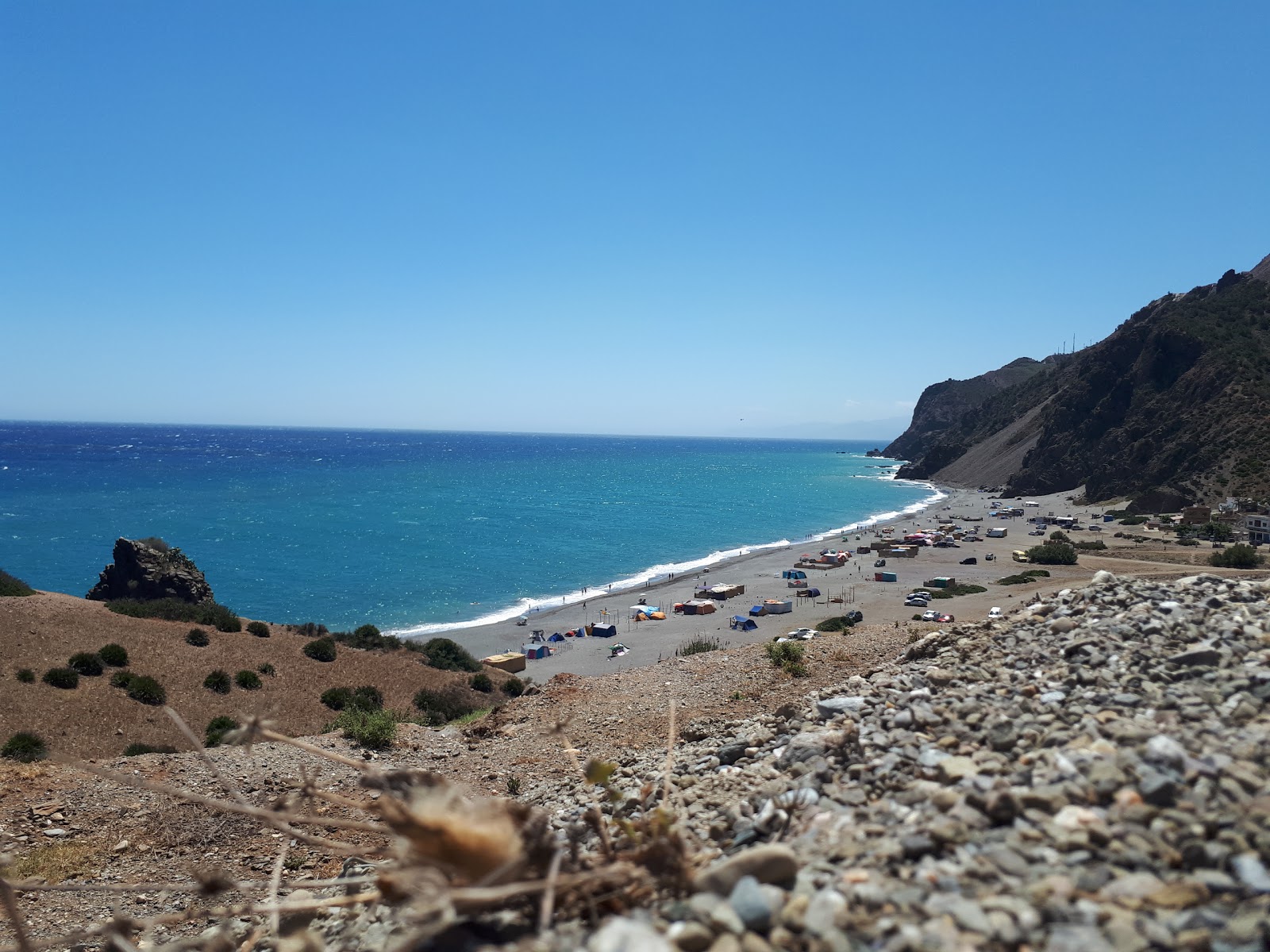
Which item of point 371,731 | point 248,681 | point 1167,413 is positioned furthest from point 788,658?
point 1167,413

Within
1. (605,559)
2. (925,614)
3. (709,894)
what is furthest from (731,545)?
(709,894)

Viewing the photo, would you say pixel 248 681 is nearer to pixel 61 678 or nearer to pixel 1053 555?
pixel 61 678

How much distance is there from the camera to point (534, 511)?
96.4 metres

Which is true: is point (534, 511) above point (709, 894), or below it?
below

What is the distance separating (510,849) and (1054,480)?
117m

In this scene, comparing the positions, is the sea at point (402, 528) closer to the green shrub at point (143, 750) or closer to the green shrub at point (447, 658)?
the green shrub at point (447, 658)

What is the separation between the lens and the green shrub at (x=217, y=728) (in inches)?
623

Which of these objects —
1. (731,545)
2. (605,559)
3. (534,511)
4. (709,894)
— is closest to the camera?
(709,894)

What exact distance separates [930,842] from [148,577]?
41.6 meters

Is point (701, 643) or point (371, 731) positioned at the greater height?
point (371, 731)

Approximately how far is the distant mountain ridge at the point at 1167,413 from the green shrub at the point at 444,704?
75.9 meters

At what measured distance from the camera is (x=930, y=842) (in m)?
3.41

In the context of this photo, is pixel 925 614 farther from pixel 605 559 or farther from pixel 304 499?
pixel 304 499

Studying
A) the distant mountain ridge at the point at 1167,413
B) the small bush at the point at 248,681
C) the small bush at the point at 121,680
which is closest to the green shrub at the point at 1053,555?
the distant mountain ridge at the point at 1167,413
